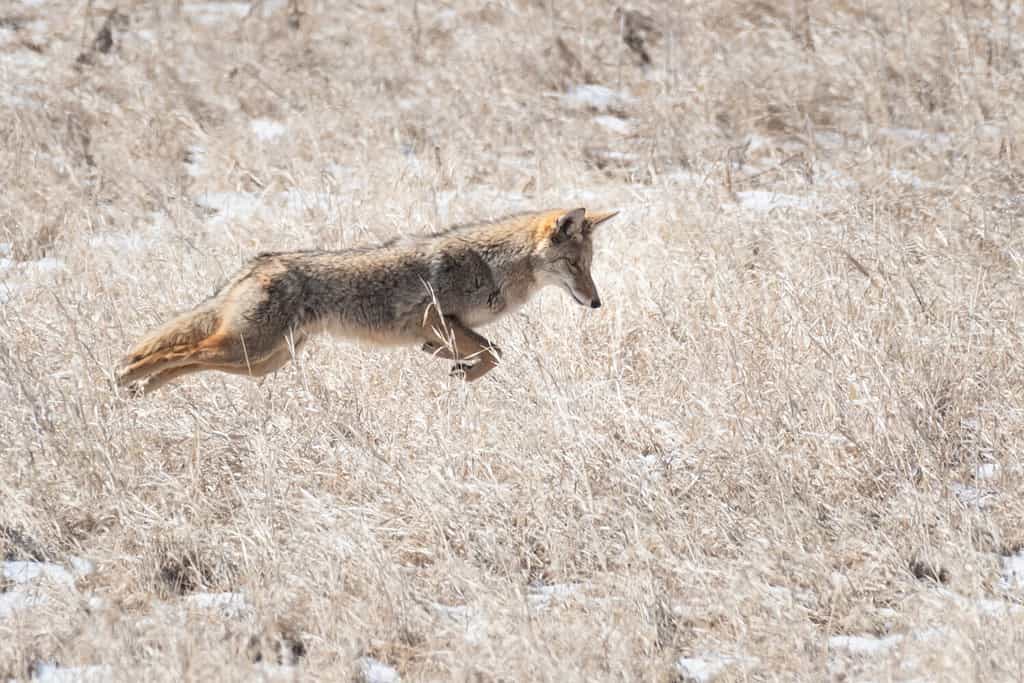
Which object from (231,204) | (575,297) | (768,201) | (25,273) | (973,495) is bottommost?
(231,204)

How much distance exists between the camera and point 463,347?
21.2 ft

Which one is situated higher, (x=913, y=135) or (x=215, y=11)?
(x=913, y=135)

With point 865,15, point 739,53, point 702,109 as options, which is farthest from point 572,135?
point 865,15

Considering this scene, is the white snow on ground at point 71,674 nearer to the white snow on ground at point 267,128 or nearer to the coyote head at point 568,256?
the coyote head at point 568,256

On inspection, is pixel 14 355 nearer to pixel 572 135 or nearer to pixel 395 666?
pixel 395 666

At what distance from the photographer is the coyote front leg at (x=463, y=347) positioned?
6.41 metres

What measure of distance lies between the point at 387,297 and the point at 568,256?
1165 mm

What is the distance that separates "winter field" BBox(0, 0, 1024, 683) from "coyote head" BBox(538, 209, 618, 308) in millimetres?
256

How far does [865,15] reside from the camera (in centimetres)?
1255

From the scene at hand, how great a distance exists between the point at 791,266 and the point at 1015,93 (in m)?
4.28

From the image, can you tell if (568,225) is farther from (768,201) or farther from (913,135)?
(913,135)

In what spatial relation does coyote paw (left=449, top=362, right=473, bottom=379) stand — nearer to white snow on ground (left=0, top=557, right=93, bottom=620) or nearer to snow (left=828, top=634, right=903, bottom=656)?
white snow on ground (left=0, top=557, right=93, bottom=620)

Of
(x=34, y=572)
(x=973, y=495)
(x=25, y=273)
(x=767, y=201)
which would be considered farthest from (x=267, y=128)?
(x=973, y=495)

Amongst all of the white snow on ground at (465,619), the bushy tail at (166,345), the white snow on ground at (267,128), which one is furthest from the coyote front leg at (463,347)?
the white snow on ground at (267,128)
